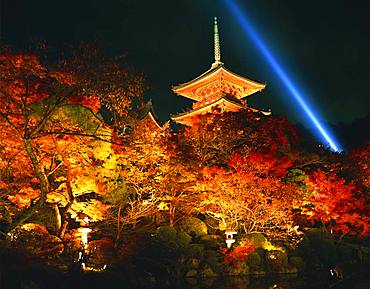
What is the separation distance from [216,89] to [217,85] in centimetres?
28

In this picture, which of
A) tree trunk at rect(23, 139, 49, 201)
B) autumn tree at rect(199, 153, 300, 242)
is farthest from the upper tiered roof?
tree trunk at rect(23, 139, 49, 201)

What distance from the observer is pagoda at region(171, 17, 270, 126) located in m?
25.1

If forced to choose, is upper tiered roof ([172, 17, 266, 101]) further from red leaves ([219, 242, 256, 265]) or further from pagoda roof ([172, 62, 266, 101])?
red leaves ([219, 242, 256, 265])

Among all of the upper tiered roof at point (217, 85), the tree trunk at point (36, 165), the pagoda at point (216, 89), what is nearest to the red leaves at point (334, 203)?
the pagoda at point (216, 89)

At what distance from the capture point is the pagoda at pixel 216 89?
2508 centimetres

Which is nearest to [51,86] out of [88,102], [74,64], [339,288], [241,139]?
[74,64]

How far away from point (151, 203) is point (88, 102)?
3.70 meters

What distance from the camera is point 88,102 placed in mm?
12086

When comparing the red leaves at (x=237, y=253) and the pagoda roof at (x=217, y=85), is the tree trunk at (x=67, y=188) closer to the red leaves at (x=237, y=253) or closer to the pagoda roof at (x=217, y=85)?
the red leaves at (x=237, y=253)

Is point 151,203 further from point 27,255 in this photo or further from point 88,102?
point 27,255

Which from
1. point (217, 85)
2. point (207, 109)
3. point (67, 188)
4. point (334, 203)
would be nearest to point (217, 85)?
point (217, 85)

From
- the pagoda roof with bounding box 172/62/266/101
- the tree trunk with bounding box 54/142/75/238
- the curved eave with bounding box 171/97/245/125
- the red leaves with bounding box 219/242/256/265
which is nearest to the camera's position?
Answer: the tree trunk with bounding box 54/142/75/238

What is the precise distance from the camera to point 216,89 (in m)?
26.5

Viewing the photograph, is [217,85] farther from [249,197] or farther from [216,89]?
[249,197]
